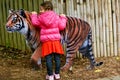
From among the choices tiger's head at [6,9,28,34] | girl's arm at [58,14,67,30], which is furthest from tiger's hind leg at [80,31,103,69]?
tiger's head at [6,9,28,34]

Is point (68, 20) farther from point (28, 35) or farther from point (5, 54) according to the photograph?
point (5, 54)

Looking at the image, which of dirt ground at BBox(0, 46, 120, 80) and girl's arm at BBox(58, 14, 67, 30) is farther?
dirt ground at BBox(0, 46, 120, 80)

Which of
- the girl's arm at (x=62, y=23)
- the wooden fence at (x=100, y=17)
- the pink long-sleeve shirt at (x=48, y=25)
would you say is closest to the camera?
the pink long-sleeve shirt at (x=48, y=25)

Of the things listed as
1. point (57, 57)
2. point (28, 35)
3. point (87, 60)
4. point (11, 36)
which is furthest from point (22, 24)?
point (11, 36)

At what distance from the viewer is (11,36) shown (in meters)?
10.4

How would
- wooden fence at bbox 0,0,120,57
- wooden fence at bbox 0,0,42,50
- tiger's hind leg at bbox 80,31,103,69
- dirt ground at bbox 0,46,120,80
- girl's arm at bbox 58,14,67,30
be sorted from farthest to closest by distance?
wooden fence at bbox 0,0,42,50
wooden fence at bbox 0,0,120,57
tiger's hind leg at bbox 80,31,103,69
dirt ground at bbox 0,46,120,80
girl's arm at bbox 58,14,67,30

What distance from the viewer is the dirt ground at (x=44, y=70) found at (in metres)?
7.84

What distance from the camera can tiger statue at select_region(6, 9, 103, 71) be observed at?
24.9 ft

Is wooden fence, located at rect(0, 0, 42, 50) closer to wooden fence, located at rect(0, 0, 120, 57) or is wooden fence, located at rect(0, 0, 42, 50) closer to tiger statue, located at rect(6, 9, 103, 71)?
wooden fence, located at rect(0, 0, 120, 57)

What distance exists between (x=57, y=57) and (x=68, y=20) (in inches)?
37.0

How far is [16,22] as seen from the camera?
7574mm

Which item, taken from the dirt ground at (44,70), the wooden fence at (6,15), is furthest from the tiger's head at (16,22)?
the wooden fence at (6,15)

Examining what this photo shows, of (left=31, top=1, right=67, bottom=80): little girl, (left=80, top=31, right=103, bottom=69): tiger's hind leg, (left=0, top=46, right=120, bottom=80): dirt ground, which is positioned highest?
(left=31, top=1, right=67, bottom=80): little girl

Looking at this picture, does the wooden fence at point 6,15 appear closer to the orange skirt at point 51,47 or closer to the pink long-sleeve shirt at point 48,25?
the pink long-sleeve shirt at point 48,25
